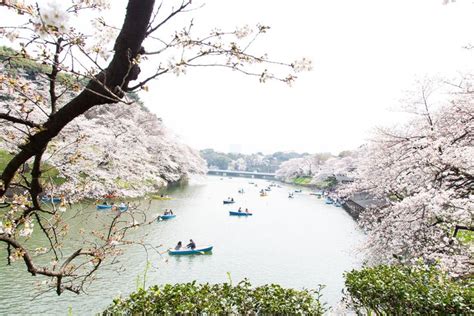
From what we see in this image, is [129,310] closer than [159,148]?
Yes

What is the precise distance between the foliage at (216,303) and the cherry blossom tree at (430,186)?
81.1 inches

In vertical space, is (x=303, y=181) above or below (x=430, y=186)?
below

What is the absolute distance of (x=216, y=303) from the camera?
17.0 feet

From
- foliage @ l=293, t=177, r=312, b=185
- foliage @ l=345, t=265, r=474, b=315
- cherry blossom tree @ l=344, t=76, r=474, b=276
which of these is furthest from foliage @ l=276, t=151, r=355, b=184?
foliage @ l=345, t=265, r=474, b=315

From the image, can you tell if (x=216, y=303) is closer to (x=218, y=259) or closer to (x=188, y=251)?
(x=218, y=259)

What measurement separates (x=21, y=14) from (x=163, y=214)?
21.2m

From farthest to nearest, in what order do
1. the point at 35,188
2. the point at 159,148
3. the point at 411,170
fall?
the point at 159,148
the point at 411,170
the point at 35,188

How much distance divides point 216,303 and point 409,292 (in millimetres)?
3112

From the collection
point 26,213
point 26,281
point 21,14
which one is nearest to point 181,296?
point 26,213

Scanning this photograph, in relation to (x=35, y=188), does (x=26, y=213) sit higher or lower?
lower

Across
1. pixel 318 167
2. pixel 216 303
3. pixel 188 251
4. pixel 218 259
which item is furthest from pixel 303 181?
pixel 216 303

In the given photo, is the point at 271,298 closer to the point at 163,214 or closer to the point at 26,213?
the point at 26,213

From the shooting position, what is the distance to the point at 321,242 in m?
19.7

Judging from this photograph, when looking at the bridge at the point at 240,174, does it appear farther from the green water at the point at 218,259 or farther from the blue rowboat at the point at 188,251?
the blue rowboat at the point at 188,251
